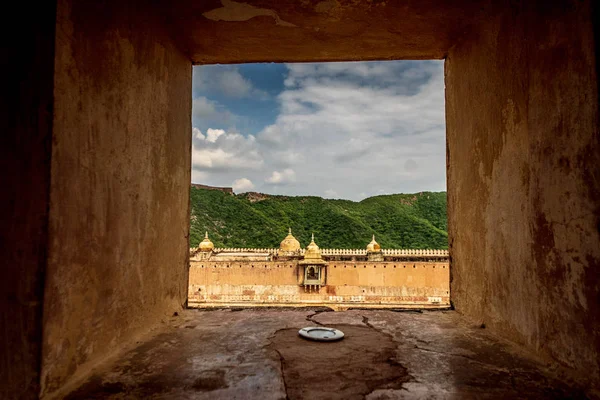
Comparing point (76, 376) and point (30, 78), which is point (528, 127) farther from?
point (76, 376)

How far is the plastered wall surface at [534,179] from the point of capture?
52.9 inches

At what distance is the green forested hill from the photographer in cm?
3456

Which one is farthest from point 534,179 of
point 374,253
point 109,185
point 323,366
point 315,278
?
point 374,253

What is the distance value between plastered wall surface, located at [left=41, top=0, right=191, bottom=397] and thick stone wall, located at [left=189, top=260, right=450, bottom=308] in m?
16.1

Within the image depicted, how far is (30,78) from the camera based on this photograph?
4.06 feet

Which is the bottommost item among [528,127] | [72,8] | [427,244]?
[427,244]

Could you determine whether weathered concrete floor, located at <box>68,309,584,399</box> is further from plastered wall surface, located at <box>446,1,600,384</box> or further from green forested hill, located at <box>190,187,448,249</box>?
green forested hill, located at <box>190,187,448,249</box>

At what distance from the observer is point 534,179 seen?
1.67m

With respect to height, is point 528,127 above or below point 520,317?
above

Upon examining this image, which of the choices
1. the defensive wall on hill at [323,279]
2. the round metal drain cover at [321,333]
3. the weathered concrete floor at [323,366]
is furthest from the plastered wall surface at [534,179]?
the defensive wall on hill at [323,279]

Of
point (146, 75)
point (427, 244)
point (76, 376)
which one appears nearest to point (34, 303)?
point (76, 376)

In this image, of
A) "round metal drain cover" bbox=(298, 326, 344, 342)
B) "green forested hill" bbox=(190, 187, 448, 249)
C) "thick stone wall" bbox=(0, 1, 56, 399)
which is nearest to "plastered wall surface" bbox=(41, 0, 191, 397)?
"thick stone wall" bbox=(0, 1, 56, 399)

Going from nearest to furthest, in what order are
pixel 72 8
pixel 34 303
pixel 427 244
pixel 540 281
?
pixel 34 303
pixel 72 8
pixel 540 281
pixel 427 244

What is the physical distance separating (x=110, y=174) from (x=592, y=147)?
181 cm
